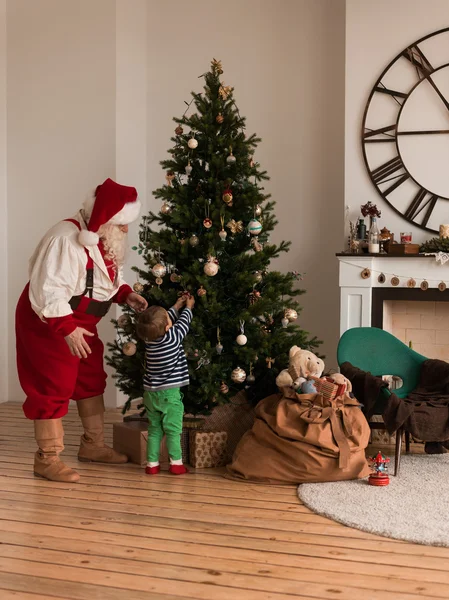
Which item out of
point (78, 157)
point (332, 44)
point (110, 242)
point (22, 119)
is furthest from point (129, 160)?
point (110, 242)

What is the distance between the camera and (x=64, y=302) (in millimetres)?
3740

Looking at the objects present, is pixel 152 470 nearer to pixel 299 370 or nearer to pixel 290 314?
pixel 299 370

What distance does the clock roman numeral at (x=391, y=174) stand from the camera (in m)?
5.30

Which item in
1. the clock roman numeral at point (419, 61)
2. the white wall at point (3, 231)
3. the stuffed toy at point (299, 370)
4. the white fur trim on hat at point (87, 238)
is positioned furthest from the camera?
the white wall at point (3, 231)

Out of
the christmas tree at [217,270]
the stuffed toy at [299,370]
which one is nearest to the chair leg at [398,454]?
the stuffed toy at [299,370]

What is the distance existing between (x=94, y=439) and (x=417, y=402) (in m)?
1.73

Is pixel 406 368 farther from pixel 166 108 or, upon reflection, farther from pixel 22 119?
pixel 22 119

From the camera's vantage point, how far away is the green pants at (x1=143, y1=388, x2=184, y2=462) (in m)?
3.96

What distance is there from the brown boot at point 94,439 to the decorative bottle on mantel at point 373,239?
6.72ft

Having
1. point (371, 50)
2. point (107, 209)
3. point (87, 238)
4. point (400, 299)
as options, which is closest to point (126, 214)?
point (107, 209)

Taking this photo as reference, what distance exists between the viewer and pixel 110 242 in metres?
4.00

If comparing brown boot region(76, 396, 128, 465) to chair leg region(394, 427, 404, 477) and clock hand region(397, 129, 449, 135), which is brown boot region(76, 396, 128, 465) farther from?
clock hand region(397, 129, 449, 135)

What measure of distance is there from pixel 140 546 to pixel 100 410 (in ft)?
4.56

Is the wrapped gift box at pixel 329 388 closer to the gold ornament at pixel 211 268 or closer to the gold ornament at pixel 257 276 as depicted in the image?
the gold ornament at pixel 257 276
